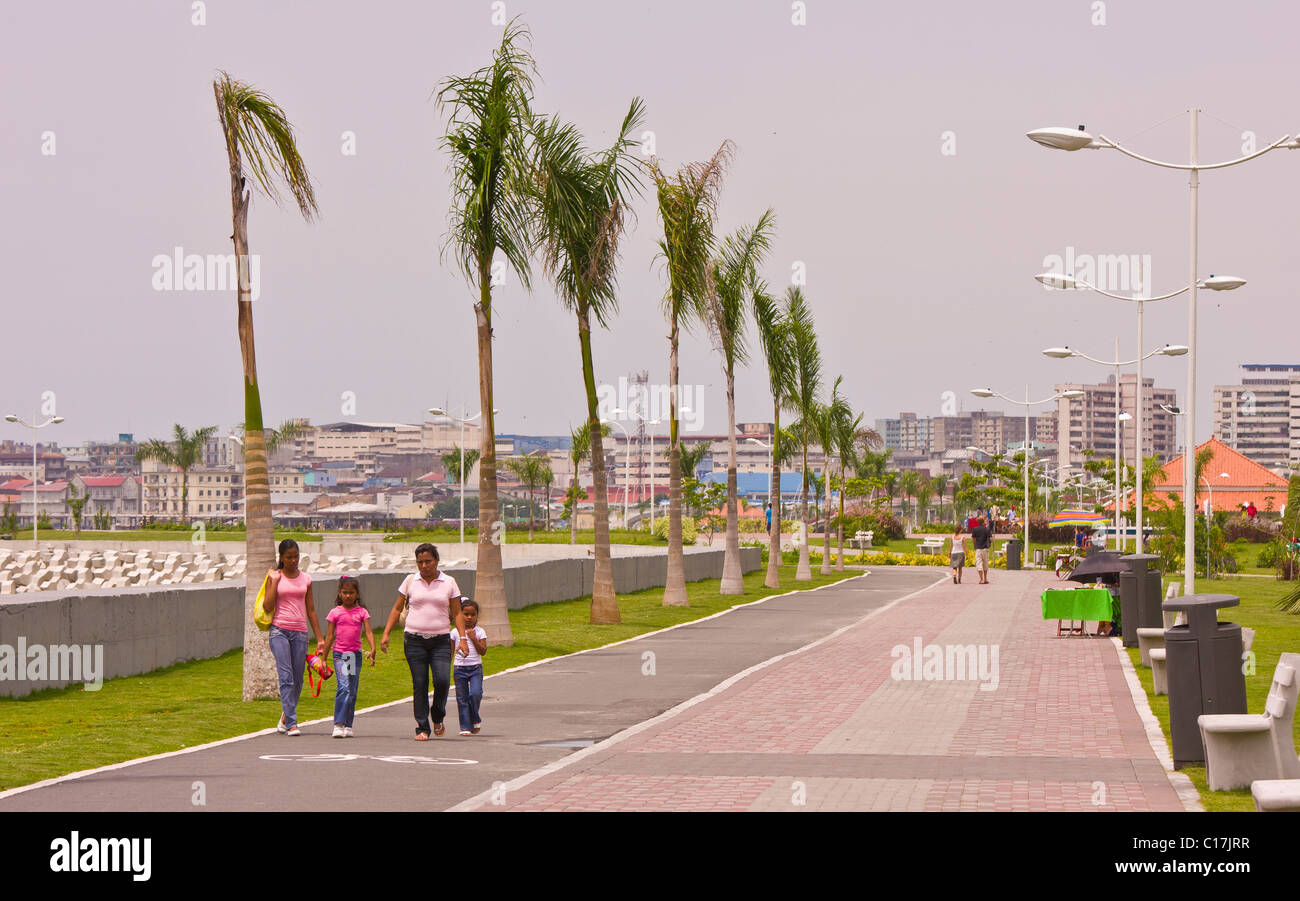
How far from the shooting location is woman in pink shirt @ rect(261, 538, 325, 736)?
13258mm

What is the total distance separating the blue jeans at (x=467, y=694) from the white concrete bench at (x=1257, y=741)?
20.4 feet

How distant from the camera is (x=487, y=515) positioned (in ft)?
72.9

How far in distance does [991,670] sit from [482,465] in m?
7.64

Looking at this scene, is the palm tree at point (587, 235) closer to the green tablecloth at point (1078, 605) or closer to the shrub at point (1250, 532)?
the green tablecloth at point (1078, 605)

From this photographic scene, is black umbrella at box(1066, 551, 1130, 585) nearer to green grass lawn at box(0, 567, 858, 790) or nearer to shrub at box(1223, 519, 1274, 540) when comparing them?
green grass lawn at box(0, 567, 858, 790)

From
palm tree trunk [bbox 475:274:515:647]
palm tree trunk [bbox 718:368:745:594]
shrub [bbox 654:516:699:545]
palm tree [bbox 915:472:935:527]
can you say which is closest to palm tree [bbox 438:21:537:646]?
palm tree trunk [bbox 475:274:515:647]

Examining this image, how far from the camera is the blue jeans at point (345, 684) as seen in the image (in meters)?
→ 13.1

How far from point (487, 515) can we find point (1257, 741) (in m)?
13.9

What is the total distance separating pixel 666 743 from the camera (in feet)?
42.2

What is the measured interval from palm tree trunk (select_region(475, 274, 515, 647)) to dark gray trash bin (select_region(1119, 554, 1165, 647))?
9.11 m
